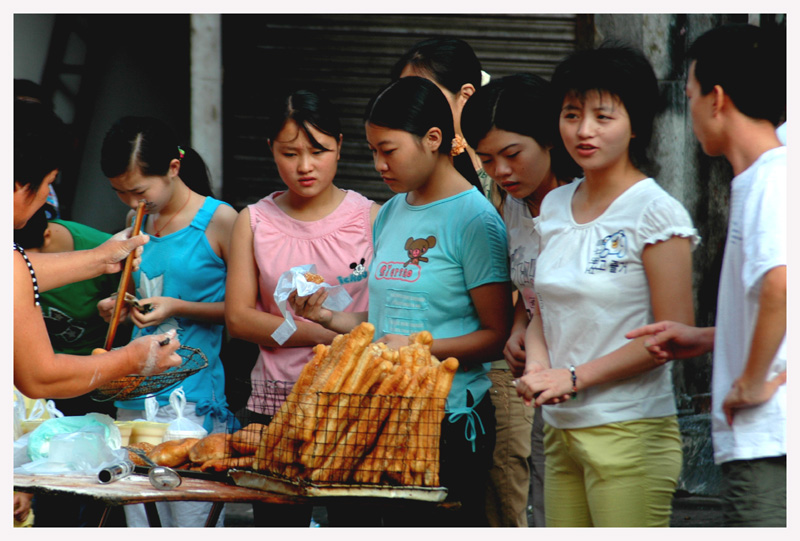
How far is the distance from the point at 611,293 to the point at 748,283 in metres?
0.41

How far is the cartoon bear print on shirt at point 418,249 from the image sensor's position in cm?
275

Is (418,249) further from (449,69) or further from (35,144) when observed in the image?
(35,144)

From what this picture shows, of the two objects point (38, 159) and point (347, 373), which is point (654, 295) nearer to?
point (347, 373)

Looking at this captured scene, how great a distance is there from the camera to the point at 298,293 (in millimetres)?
2783

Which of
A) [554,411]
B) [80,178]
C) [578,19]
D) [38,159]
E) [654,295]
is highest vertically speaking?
[578,19]

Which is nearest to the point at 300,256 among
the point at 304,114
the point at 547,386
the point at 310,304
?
the point at 310,304

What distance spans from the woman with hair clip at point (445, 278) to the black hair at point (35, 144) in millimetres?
922

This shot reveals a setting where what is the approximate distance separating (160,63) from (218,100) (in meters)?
2.40

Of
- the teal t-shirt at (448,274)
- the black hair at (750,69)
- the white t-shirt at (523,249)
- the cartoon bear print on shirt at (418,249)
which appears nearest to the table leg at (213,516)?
the teal t-shirt at (448,274)

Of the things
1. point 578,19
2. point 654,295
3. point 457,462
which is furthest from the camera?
point 578,19

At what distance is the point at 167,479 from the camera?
240cm

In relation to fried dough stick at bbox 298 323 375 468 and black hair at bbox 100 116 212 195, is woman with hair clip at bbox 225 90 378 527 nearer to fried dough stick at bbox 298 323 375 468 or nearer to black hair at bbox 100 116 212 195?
black hair at bbox 100 116 212 195

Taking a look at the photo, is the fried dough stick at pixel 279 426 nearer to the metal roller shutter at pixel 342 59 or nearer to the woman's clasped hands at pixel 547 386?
the woman's clasped hands at pixel 547 386

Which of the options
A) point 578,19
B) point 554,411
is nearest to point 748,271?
point 554,411
